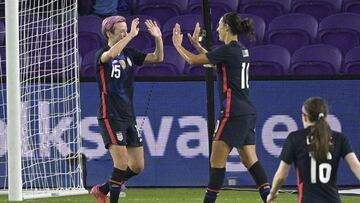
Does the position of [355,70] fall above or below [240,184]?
above

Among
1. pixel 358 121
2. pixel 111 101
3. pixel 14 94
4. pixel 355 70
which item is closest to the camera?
pixel 111 101

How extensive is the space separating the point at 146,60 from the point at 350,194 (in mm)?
3087

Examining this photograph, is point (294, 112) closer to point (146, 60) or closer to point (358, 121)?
point (358, 121)

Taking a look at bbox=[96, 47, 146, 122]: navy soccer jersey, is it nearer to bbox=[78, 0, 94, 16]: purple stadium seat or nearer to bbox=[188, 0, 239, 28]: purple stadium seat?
bbox=[188, 0, 239, 28]: purple stadium seat

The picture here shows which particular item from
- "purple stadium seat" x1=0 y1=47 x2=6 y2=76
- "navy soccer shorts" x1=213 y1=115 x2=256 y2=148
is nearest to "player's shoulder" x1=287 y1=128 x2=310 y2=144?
"navy soccer shorts" x1=213 y1=115 x2=256 y2=148

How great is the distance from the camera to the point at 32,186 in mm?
13719

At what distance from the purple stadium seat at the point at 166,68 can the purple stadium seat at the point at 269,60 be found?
0.90 meters

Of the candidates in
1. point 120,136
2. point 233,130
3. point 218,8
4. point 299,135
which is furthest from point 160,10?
point 299,135

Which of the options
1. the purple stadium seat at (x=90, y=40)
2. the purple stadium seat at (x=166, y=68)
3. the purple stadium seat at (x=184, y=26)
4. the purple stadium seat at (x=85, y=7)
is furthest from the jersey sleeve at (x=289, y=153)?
the purple stadium seat at (x=85, y=7)

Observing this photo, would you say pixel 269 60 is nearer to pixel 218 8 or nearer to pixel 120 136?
pixel 218 8

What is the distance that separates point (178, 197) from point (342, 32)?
4.29 m

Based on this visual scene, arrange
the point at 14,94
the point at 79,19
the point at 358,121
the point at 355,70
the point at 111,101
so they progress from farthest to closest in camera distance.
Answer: the point at 79,19 → the point at 355,70 → the point at 358,121 → the point at 14,94 → the point at 111,101

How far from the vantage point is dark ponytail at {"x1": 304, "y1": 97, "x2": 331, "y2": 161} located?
7.50m

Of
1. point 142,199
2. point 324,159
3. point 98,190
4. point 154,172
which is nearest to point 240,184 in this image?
point 154,172
